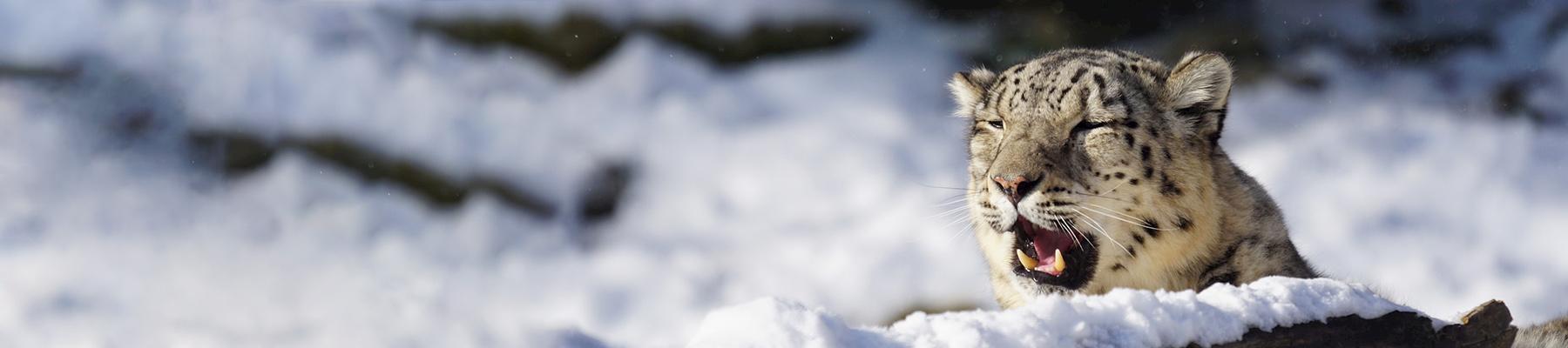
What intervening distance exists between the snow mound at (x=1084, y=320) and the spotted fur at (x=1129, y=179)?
663 millimetres

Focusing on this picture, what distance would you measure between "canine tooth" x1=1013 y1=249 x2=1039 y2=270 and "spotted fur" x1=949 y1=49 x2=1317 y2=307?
3.1 inches

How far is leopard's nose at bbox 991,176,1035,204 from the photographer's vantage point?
427cm

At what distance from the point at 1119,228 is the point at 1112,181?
158mm

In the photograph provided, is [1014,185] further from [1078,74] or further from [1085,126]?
[1078,74]

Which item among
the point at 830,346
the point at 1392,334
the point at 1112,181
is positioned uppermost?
the point at 1112,181

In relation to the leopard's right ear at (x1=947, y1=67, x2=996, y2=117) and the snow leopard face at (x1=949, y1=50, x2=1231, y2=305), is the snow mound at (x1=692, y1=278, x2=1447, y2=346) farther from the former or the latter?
the leopard's right ear at (x1=947, y1=67, x2=996, y2=117)

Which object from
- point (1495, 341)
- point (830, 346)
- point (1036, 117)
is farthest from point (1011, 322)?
point (1495, 341)

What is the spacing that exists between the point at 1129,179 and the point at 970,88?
86cm

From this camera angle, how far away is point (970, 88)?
5.12 meters

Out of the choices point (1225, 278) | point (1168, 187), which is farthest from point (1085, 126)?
point (1225, 278)

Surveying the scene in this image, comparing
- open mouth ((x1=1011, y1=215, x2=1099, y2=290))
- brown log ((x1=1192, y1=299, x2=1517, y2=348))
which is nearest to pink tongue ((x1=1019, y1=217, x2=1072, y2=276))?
open mouth ((x1=1011, y1=215, x2=1099, y2=290))

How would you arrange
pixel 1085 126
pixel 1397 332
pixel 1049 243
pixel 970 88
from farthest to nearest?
pixel 970 88
pixel 1085 126
pixel 1049 243
pixel 1397 332

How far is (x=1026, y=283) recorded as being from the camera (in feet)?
14.6

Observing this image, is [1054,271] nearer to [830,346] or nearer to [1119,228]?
[1119,228]
